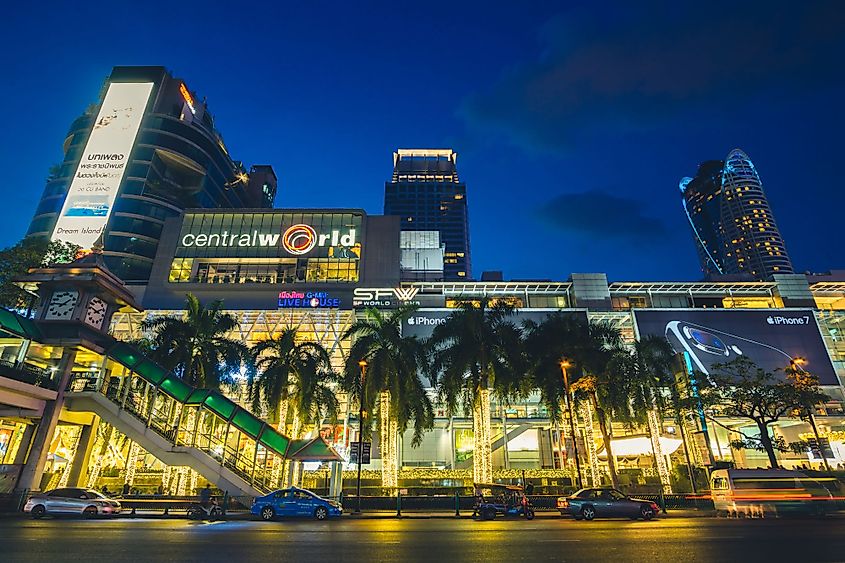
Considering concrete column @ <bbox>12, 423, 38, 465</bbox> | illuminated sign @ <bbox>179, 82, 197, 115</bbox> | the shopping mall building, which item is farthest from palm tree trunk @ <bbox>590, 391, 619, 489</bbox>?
illuminated sign @ <bbox>179, 82, 197, 115</bbox>

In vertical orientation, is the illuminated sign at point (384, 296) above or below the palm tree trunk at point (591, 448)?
above

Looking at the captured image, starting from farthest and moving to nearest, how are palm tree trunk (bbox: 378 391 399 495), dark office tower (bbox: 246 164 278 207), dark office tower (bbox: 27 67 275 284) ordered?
dark office tower (bbox: 246 164 278 207), dark office tower (bbox: 27 67 275 284), palm tree trunk (bbox: 378 391 399 495)

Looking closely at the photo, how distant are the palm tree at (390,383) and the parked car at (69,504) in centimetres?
1562

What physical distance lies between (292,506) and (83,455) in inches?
706

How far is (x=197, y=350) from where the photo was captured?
121 feet

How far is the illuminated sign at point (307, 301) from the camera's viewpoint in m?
59.9

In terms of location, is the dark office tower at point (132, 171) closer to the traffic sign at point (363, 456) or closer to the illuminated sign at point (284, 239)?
the illuminated sign at point (284, 239)

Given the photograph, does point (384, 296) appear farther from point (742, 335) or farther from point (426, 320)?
point (742, 335)

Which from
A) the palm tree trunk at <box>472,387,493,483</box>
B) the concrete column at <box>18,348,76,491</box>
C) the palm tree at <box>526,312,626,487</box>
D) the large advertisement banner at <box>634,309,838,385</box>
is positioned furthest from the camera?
the large advertisement banner at <box>634,309,838,385</box>

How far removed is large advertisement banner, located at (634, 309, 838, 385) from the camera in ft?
194

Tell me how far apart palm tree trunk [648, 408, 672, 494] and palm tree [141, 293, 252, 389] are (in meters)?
33.9

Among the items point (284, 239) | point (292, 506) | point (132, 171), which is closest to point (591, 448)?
point (292, 506)

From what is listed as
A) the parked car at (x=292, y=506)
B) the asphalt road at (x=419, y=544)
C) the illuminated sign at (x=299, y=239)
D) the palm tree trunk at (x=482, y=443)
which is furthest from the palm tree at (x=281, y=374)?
the illuminated sign at (x=299, y=239)

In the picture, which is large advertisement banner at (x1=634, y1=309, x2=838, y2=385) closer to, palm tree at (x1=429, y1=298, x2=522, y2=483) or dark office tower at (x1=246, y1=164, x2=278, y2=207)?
palm tree at (x1=429, y1=298, x2=522, y2=483)
